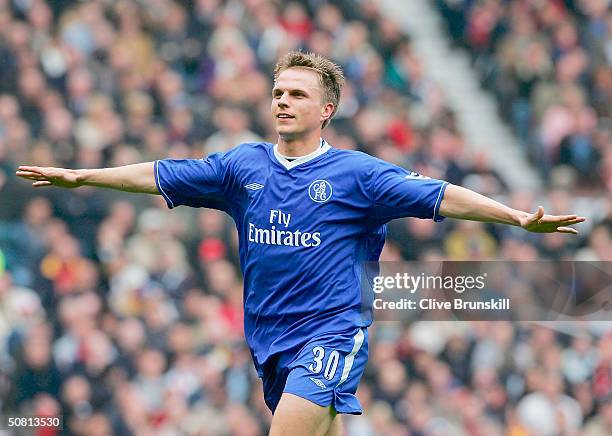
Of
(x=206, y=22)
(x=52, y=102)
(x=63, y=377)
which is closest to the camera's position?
(x=63, y=377)

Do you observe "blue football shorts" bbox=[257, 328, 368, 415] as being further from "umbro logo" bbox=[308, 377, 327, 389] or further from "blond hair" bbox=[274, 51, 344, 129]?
"blond hair" bbox=[274, 51, 344, 129]

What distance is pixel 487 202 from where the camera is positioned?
620cm

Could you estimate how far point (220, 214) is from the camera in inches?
519

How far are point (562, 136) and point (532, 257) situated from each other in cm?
241

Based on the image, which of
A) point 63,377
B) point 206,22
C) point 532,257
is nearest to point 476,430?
point 532,257

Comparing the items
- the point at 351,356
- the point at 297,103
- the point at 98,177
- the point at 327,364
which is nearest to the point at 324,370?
the point at 327,364

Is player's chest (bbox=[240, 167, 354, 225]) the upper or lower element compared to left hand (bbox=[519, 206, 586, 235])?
upper

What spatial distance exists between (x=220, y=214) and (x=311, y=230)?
6.73 m

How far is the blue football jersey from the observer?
6.48 meters

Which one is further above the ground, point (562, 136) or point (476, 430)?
point (562, 136)

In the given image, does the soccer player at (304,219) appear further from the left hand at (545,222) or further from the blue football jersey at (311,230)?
the left hand at (545,222)

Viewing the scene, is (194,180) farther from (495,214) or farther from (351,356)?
(495,214)

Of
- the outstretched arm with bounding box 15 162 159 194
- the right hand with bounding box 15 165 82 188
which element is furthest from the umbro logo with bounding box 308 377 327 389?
the right hand with bounding box 15 165 82 188

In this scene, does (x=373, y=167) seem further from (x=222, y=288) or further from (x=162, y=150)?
(x=162, y=150)
